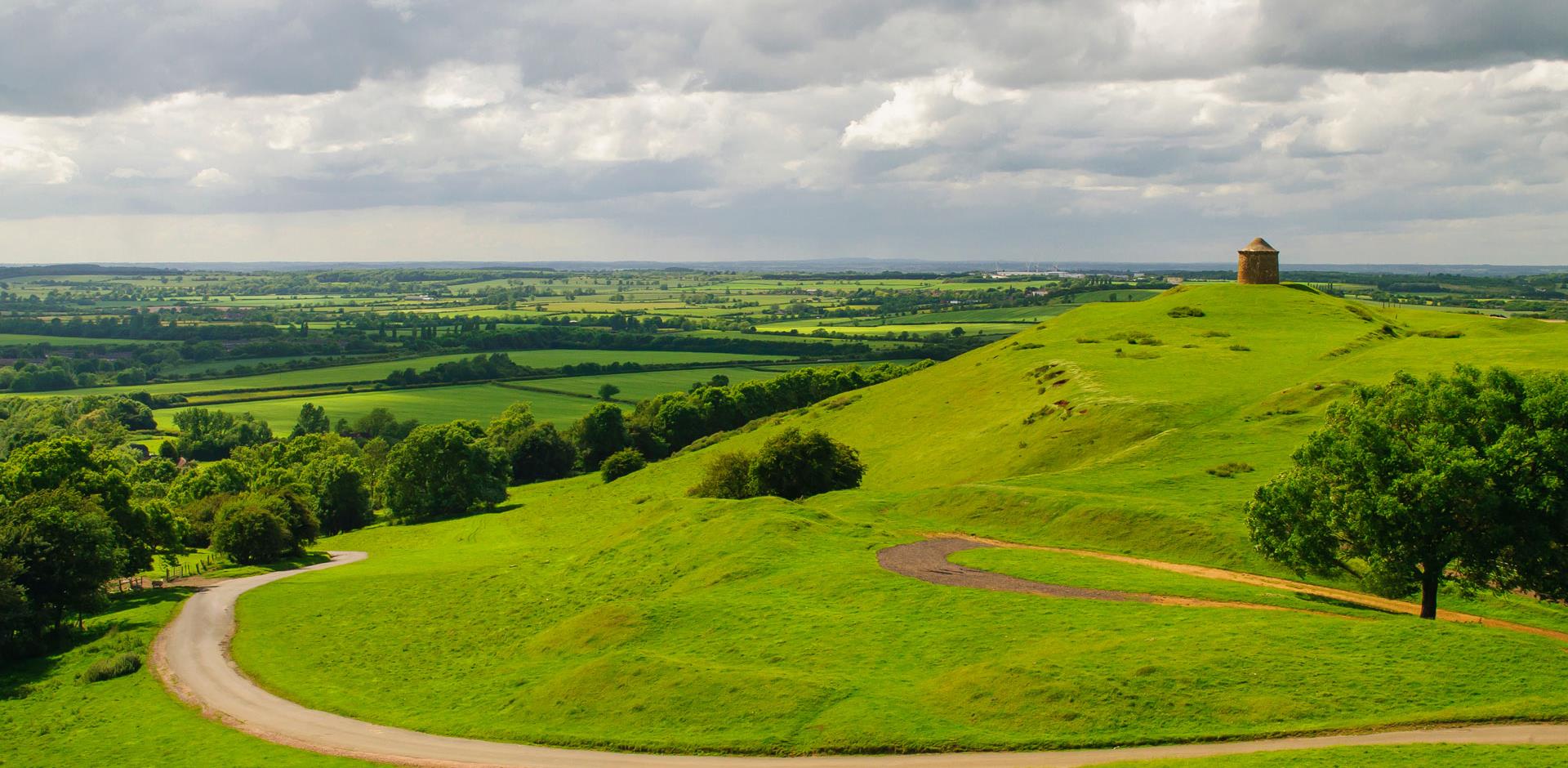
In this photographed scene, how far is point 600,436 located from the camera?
157750 mm

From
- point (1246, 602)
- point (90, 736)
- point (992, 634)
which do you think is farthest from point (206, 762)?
point (1246, 602)

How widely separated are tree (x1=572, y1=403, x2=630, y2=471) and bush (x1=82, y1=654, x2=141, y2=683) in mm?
100119

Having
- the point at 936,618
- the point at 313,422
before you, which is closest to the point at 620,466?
the point at 313,422

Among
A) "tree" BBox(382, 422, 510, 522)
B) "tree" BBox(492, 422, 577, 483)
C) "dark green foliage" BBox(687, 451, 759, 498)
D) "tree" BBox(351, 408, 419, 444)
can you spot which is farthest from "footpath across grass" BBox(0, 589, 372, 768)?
"tree" BBox(351, 408, 419, 444)

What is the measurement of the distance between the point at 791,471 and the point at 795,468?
0.47 meters

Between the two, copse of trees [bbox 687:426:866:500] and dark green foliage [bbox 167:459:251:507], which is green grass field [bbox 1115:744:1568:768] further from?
dark green foliage [bbox 167:459:251:507]

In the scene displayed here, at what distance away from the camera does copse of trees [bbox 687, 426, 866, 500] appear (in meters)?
86.2

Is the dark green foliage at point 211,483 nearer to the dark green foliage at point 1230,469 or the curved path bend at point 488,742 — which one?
the curved path bend at point 488,742

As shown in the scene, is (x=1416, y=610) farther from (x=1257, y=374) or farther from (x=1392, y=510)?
(x=1257, y=374)

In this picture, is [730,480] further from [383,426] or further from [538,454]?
[383,426]

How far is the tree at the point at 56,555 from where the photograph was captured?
6366cm

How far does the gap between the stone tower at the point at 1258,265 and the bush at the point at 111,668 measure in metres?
137

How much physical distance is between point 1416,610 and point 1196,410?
39.1 m

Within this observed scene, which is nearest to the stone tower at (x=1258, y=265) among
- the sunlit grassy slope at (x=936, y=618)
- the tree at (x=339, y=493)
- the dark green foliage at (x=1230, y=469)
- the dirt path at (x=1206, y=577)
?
the sunlit grassy slope at (x=936, y=618)
